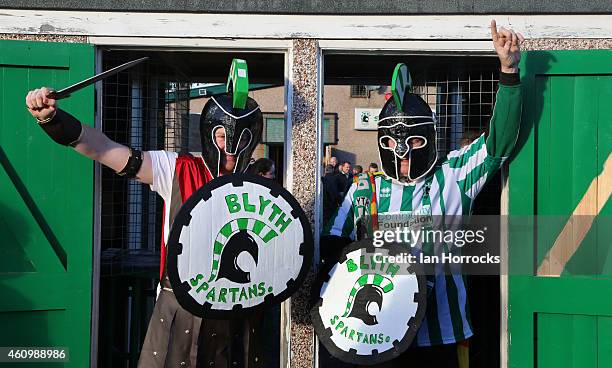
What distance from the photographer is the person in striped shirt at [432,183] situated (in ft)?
11.9

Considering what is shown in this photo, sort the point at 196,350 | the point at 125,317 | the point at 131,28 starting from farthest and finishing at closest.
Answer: the point at 125,317 → the point at 131,28 → the point at 196,350

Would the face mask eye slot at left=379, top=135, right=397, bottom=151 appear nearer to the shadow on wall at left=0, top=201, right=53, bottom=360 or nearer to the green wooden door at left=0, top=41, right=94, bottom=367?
the green wooden door at left=0, top=41, right=94, bottom=367

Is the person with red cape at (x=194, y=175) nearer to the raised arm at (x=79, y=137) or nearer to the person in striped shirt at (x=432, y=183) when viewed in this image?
the raised arm at (x=79, y=137)

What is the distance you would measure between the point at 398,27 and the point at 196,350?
5.78ft

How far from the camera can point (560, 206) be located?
12.2 ft

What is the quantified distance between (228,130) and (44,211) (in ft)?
3.08

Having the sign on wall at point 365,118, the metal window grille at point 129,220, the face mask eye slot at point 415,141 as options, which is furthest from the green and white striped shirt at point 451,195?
the sign on wall at point 365,118

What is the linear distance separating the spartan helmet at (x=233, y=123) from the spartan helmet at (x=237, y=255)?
39 cm

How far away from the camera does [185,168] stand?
3.60 metres

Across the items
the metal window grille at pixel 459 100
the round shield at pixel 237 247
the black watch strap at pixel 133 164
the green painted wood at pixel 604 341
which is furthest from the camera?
the metal window grille at pixel 459 100

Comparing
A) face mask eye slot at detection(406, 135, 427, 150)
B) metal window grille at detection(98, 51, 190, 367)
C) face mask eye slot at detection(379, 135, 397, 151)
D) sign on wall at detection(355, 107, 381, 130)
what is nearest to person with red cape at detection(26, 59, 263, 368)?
face mask eye slot at detection(379, 135, 397, 151)

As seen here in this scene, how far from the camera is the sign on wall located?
37.2 feet

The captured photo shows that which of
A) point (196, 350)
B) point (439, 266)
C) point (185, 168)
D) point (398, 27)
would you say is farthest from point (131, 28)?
point (439, 266)

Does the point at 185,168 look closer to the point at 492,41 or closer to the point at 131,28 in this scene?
the point at 131,28
